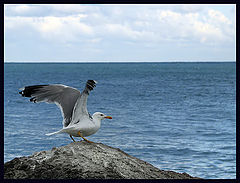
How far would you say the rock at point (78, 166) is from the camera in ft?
26.2

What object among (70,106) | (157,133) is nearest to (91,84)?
(70,106)

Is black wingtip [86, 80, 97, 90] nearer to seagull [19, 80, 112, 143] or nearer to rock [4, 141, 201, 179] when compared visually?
seagull [19, 80, 112, 143]

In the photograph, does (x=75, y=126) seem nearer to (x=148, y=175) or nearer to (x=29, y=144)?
(x=148, y=175)

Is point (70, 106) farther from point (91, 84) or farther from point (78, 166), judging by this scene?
point (78, 166)

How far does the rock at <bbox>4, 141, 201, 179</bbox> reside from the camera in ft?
26.2

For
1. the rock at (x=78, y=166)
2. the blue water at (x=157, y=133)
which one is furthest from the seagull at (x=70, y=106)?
the blue water at (x=157, y=133)

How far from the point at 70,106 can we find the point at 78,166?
1925mm

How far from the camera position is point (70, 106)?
958 cm

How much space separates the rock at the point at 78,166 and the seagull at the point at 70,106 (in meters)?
0.41

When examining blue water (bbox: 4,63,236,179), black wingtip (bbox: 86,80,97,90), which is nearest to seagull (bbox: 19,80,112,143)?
black wingtip (bbox: 86,80,97,90)

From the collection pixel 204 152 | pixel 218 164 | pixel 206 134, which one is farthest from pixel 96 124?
pixel 206 134

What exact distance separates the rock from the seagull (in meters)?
0.41

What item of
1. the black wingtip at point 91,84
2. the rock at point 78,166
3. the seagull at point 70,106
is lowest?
the rock at point 78,166

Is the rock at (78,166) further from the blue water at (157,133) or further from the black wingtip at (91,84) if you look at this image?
the blue water at (157,133)
